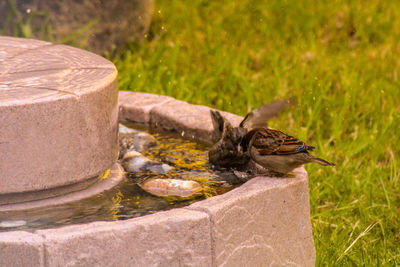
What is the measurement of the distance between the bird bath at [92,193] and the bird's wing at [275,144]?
4.9 inches

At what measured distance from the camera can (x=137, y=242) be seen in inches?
90.0

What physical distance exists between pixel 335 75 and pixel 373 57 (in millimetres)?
706

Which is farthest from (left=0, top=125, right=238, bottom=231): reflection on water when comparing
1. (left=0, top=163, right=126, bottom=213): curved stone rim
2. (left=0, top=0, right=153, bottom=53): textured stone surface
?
(left=0, top=0, right=153, bottom=53): textured stone surface

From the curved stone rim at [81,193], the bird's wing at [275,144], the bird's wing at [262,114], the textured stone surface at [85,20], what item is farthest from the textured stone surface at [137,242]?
the textured stone surface at [85,20]

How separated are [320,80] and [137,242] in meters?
3.21

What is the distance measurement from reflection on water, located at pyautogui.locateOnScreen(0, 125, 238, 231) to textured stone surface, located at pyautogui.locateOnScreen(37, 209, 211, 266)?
0.30 metres

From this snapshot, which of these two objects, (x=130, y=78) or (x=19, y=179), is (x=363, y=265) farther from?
(x=130, y=78)

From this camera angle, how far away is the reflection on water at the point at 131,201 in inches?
99.1

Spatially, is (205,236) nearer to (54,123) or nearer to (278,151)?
(278,151)

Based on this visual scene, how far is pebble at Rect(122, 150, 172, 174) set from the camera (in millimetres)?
3150

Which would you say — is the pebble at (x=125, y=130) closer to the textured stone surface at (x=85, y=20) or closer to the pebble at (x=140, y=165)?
the pebble at (x=140, y=165)

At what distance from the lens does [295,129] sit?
452 cm

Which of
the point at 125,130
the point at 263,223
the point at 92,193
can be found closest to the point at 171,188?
the point at 92,193

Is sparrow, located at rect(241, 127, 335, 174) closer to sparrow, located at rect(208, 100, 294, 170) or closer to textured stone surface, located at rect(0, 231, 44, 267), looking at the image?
sparrow, located at rect(208, 100, 294, 170)
